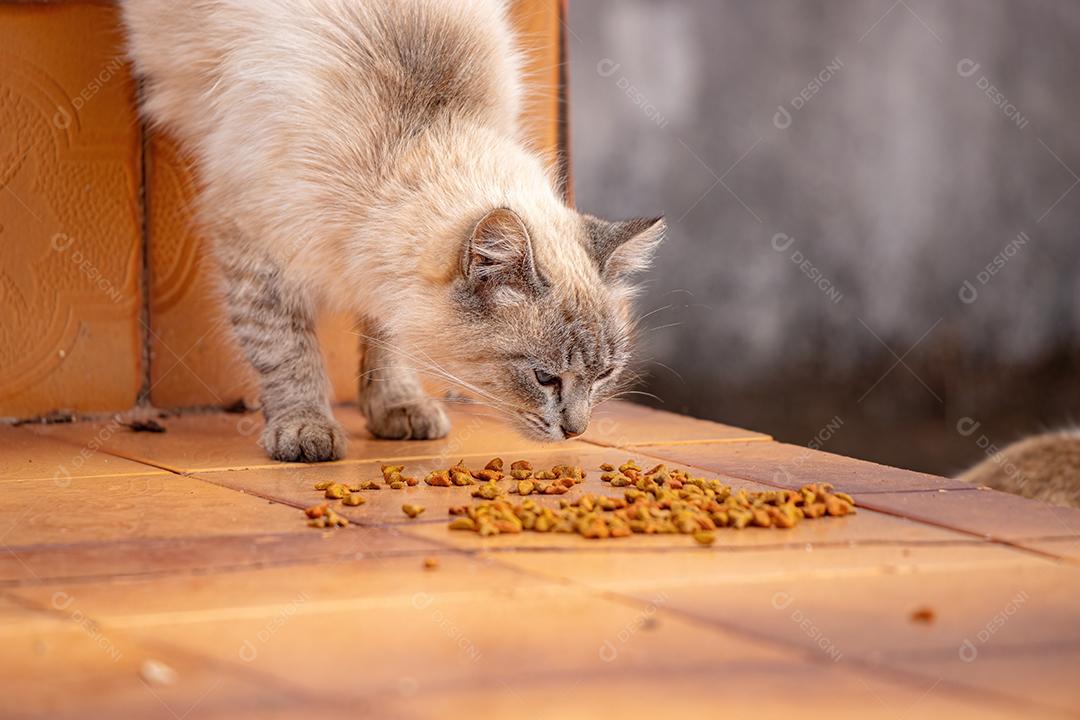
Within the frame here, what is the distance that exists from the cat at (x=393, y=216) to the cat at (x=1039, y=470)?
1.34 meters

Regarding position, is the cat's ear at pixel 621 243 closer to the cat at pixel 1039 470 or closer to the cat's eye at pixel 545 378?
the cat's eye at pixel 545 378

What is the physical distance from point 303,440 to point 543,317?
2.35 feet

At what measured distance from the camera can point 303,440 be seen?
10.6ft

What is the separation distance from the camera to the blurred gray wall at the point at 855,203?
666cm

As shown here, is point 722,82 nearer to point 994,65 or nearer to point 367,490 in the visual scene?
point 994,65

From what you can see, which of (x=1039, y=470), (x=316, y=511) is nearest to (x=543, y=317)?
(x=316, y=511)

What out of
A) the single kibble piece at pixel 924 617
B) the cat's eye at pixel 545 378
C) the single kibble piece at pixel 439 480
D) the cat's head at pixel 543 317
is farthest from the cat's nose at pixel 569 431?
the single kibble piece at pixel 924 617

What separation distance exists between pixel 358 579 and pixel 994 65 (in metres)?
5.82

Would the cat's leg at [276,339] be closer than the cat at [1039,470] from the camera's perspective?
Yes

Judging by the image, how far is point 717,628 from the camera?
1897mm

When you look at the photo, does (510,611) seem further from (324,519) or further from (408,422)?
(408,422)

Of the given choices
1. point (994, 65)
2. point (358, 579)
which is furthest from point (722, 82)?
point (358, 579)

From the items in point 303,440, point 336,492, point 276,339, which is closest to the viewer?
point 336,492

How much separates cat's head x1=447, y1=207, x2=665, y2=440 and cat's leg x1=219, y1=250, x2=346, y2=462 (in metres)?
0.52
